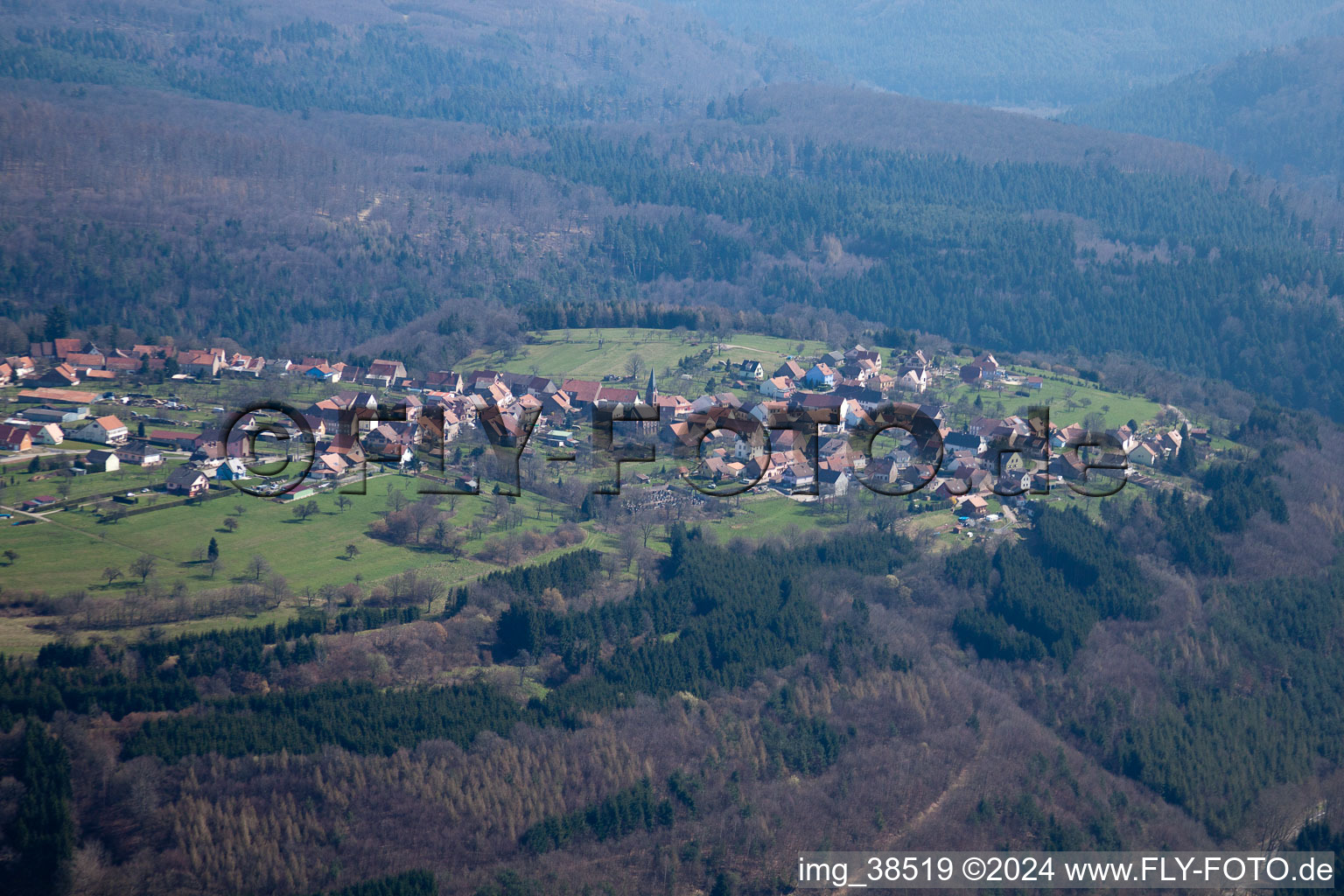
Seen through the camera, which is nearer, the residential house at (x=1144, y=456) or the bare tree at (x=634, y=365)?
the residential house at (x=1144, y=456)

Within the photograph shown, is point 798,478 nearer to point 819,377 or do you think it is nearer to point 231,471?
point 819,377

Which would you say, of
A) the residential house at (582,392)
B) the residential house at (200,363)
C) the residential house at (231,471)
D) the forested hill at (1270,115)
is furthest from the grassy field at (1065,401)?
the forested hill at (1270,115)

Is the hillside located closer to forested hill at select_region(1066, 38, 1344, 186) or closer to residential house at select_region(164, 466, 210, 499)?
residential house at select_region(164, 466, 210, 499)

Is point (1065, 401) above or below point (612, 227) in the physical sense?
below

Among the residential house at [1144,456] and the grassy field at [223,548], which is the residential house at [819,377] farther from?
the grassy field at [223,548]

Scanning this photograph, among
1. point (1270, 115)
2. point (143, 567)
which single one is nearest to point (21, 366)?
point (143, 567)

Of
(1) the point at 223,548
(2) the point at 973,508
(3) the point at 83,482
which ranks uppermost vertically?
(3) the point at 83,482

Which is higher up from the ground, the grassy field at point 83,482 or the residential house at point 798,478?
the grassy field at point 83,482

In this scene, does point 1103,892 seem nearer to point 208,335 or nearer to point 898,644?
point 898,644

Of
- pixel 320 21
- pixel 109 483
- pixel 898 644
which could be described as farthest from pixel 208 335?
pixel 320 21
